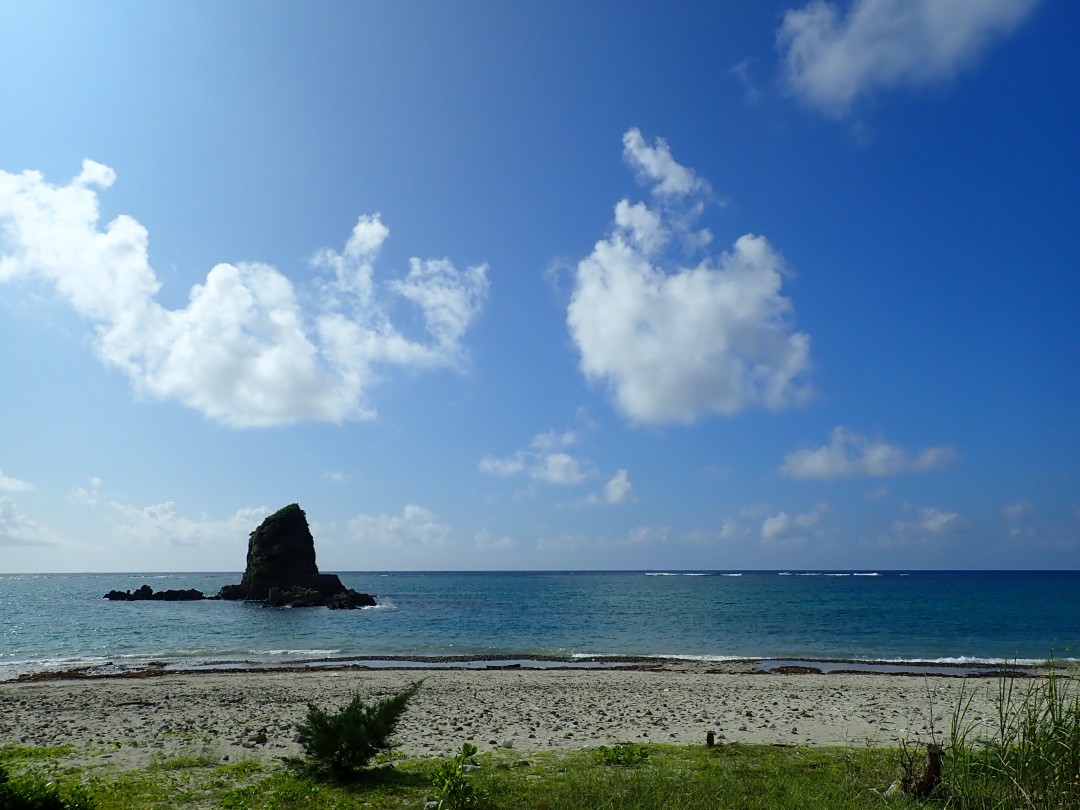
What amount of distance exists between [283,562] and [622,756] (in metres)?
111

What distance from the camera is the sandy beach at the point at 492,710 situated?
16.7 metres

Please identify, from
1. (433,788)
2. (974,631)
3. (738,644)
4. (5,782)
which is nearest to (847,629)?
(974,631)

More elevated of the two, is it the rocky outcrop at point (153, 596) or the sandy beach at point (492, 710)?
the sandy beach at point (492, 710)

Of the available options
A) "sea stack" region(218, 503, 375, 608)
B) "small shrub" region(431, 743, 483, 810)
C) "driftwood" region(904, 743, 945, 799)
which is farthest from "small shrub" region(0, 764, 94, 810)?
"sea stack" region(218, 503, 375, 608)

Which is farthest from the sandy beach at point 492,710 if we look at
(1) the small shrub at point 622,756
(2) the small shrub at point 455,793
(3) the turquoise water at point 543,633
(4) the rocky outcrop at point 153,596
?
(4) the rocky outcrop at point 153,596

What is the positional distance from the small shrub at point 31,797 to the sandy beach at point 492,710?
7896mm

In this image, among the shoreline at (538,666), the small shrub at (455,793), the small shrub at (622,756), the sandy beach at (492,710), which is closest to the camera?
the small shrub at (455,793)

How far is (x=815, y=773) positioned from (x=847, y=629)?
55.1m

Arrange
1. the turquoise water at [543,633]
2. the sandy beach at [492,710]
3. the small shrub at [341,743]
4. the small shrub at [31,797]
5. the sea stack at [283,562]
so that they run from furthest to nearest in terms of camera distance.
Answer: the sea stack at [283,562], the turquoise water at [543,633], the sandy beach at [492,710], the small shrub at [341,743], the small shrub at [31,797]

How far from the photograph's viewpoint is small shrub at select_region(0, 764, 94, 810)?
275 inches

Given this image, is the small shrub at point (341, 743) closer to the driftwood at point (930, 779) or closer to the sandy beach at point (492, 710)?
the sandy beach at point (492, 710)

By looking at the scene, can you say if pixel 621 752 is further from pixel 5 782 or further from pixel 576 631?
pixel 576 631

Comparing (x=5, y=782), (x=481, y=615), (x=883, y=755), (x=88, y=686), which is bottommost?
(x=481, y=615)

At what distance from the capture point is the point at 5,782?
7.21 m
